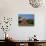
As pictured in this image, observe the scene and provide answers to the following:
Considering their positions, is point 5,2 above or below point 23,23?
above

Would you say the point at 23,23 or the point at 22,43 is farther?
the point at 23,23

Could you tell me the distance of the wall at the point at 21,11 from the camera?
5.27 metres

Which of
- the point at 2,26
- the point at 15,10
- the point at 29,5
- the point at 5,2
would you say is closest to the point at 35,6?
the point at 29,5

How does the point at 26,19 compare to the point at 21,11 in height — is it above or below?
below

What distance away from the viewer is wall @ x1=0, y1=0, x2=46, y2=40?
5.27 m

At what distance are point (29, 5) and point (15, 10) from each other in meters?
Result: 0.58

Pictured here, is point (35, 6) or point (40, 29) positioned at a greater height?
point (35, 6)

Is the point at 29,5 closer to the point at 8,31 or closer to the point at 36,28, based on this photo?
the point at 36,28

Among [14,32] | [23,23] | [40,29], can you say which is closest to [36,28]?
[40,29]

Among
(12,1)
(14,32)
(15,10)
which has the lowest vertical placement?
(14,32)

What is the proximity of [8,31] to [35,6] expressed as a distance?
142 cm

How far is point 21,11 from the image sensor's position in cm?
530

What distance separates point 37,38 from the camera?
526cm

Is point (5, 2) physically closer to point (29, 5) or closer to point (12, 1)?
point (12, 1)
